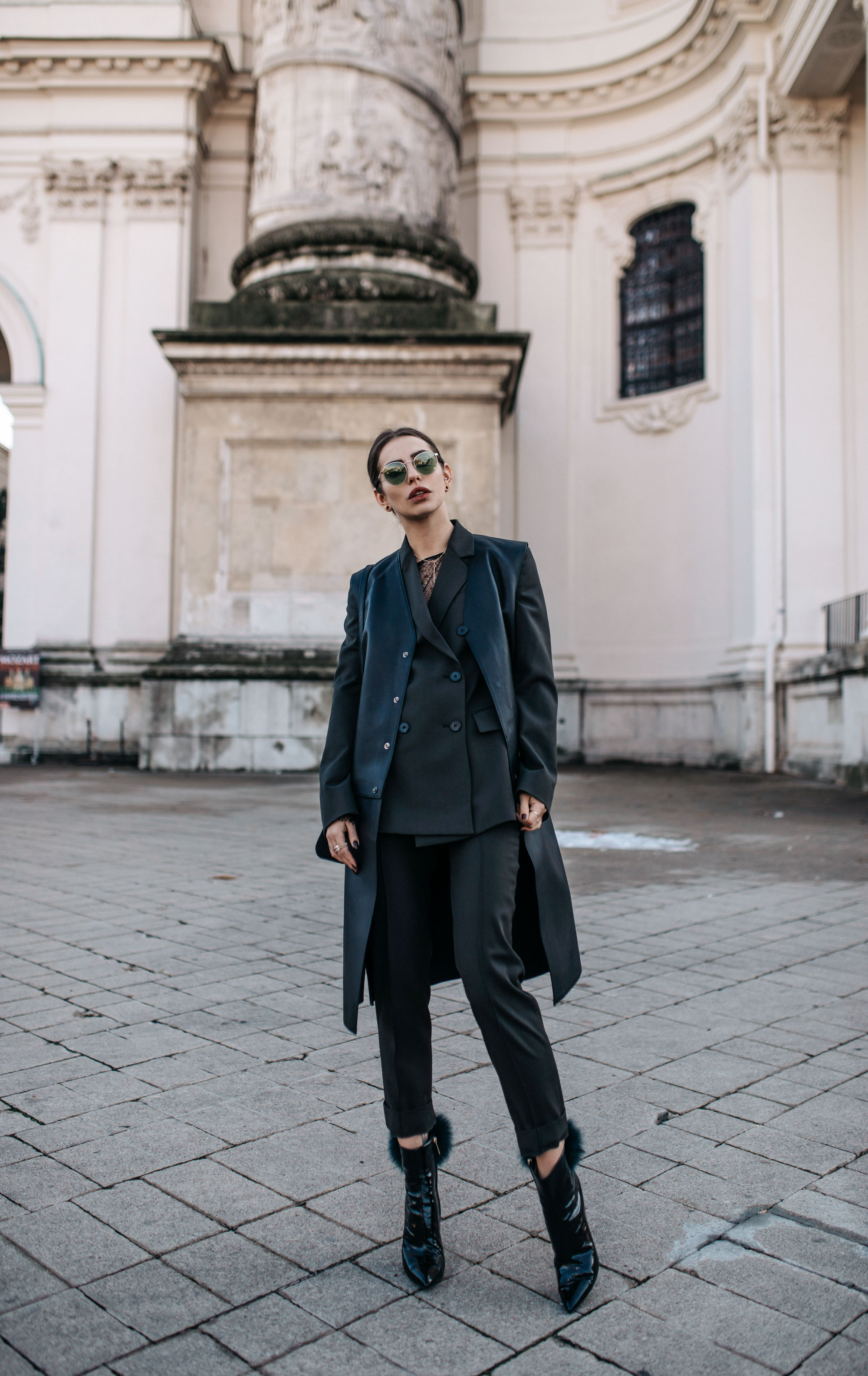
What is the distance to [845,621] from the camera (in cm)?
1473

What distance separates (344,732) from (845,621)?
1361 centimetres

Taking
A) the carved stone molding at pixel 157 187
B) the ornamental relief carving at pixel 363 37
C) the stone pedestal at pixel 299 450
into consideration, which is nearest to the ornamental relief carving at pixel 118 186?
the carved stone molding at pixel 157 187

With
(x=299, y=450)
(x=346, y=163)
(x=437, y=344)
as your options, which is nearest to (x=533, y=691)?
(x=437, y=344)

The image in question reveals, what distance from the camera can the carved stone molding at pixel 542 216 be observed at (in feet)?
61.9

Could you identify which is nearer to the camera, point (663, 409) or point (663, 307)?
point (663, 409)

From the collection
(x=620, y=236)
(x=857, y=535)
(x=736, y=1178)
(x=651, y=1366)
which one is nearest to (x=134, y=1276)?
(x=651, y=1366)

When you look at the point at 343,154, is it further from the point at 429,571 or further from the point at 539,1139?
the point at 539,1139

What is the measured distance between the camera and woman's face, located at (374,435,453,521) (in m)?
2.47

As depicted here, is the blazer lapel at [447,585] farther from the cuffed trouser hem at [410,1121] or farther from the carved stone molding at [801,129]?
the carved stone molding at [801,129]

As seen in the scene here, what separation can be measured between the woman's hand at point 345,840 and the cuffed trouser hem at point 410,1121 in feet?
1.78

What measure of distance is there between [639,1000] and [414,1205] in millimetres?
2068

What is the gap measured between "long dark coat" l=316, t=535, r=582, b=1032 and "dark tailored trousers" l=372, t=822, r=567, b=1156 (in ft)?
0.18

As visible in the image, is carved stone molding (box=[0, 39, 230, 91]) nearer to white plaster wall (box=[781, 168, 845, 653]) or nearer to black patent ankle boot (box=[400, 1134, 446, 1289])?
white plaster wall (box=[781, 168, 845, 653])

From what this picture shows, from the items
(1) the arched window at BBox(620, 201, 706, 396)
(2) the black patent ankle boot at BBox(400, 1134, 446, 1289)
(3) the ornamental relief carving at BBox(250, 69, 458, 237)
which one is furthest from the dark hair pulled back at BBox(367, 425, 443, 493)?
(1) the arched window at BBox(620, 201, 706, 396)
